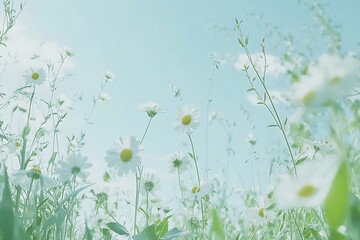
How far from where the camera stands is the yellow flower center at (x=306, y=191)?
32 cm

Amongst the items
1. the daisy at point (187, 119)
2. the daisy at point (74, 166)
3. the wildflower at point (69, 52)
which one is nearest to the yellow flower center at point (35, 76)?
the wildflower at point (69, 52)

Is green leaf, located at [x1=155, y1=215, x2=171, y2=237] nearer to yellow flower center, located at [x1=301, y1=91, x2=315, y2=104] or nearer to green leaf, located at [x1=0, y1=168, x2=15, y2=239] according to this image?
green leaf, located at [x1=0, y1=168, x2=15, y2=239]

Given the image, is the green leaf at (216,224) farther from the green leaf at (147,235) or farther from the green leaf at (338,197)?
the green leaf at (147,235)

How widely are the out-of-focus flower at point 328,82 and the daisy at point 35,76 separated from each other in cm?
228

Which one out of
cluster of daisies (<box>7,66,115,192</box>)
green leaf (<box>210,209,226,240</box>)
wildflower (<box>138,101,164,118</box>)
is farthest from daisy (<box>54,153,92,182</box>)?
green leaf (<box>210,209,226,240</box>)

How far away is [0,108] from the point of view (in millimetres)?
1771

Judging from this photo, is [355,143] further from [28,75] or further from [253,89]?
[28,75]

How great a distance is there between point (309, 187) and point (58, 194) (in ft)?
4.26

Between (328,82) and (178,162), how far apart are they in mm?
1493

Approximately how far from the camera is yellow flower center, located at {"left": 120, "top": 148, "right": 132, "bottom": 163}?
140 centimetres

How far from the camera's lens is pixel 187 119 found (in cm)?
177

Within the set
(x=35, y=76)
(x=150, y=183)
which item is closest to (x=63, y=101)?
(x=35, y=76)

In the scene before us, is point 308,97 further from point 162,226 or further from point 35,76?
point 35,76

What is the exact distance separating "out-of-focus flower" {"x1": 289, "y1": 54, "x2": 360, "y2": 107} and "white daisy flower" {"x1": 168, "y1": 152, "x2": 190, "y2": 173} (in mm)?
1451
